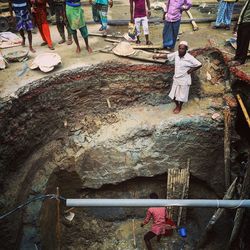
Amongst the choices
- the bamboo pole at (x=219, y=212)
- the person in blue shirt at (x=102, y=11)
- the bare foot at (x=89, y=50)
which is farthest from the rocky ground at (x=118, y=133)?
the bamboo pole at (x=219, y=212)

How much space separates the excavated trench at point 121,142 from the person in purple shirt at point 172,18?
0.63m

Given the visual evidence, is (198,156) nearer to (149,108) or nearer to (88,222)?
(149,108)

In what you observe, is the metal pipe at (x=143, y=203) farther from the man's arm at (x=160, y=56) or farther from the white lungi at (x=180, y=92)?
the man's arm at (x=160, y=56)

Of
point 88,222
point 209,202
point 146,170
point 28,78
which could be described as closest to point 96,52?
point 28,78

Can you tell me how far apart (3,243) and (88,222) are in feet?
7.54

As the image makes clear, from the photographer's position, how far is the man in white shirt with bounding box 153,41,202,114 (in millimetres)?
5765

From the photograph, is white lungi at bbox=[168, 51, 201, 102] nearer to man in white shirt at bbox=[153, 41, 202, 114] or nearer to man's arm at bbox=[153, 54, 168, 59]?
man in white shirt at bbox=[153, 41, 202, 114]

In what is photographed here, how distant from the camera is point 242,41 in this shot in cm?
596

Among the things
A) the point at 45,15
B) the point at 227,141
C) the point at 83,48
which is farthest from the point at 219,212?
the point at 45,15

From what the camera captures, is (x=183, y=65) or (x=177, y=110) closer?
(x=183, y=65)

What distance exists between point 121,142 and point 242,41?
3.22m

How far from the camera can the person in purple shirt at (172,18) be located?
20.8 feet

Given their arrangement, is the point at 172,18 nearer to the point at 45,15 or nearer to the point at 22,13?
the point at 45,15

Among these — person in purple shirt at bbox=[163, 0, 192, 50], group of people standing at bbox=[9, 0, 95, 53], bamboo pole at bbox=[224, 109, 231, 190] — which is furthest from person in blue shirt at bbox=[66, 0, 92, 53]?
bamboo pole at bbox=[224, 109, 231, 190]
